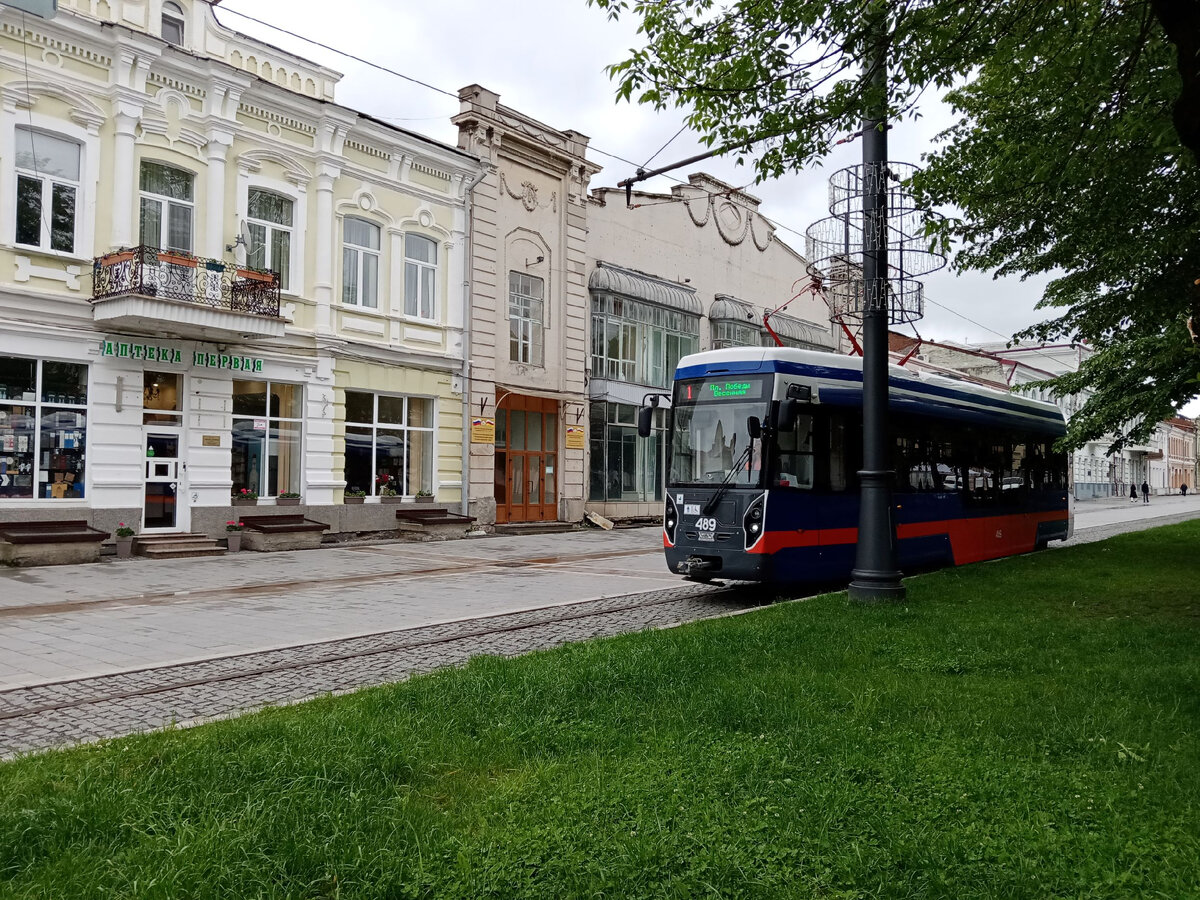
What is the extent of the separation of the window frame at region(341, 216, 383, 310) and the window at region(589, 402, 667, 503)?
360 inches

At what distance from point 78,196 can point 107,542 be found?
6.66 meters

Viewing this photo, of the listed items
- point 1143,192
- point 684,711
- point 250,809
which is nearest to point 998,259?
point 1143,192

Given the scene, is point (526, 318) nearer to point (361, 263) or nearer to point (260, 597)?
point (361, 263)

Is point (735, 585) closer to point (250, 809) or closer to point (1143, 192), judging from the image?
point (1143, 192)

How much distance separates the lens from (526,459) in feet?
92.3

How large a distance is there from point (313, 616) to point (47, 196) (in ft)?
38.3

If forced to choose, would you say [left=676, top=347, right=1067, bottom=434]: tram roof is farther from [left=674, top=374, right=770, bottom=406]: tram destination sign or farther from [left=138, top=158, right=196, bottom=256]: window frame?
[left=138, top=158, right=196, bottom=256]: window frame

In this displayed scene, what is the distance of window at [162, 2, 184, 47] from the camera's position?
19.7 meters

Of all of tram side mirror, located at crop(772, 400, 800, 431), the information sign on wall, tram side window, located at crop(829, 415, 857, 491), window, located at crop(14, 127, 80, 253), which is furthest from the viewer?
the information sign on wall

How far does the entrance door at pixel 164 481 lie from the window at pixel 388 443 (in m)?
4.28

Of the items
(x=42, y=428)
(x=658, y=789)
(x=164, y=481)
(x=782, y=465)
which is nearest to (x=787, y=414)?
(x=782, y=465)

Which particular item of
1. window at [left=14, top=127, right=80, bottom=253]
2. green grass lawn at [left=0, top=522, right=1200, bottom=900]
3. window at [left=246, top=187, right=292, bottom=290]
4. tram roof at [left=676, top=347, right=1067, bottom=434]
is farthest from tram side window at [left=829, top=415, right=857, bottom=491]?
window at [left=14, top=127, right=80, bottom=253]

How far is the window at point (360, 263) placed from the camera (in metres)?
23.1

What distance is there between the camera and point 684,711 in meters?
5.57
